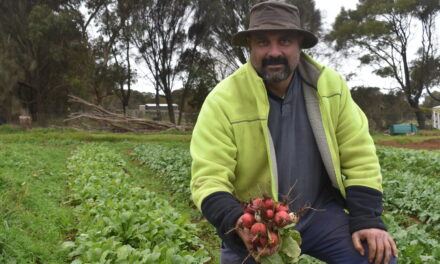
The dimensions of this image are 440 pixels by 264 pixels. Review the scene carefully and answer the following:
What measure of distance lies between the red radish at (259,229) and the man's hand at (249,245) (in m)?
0.07

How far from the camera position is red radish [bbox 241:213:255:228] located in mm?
2076

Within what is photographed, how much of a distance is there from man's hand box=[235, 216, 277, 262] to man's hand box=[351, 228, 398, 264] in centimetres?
55

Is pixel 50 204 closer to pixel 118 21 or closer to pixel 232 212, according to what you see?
pixel 232 212

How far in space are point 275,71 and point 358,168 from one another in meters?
0.76

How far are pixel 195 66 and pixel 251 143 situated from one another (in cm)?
3443

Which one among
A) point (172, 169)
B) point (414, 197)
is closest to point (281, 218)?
point (414, 197)

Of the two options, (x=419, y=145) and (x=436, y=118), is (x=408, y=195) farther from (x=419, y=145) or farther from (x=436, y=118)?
(x=436, y=118)

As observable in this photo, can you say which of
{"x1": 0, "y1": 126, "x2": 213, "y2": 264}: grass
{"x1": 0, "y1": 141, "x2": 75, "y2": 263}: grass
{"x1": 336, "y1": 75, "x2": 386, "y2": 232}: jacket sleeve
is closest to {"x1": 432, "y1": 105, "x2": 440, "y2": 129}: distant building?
{"x1": 0, "y1": 126, "x2": 213, "y2": 264}: grass

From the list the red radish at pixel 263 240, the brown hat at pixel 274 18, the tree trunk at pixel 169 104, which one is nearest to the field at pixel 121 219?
the red radish at pixel 263 240

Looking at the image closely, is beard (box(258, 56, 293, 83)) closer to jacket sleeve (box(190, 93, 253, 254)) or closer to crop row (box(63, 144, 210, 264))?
jacket sleeve (box(190, 93, 253, 254))

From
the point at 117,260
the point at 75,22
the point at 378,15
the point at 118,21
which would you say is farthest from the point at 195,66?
the point at 117,260

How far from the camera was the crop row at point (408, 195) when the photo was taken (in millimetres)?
4434

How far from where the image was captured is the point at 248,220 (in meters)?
2.07

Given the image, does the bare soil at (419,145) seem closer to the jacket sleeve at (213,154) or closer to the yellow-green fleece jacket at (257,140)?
the yellow-green fleece jacket at (257,140)
